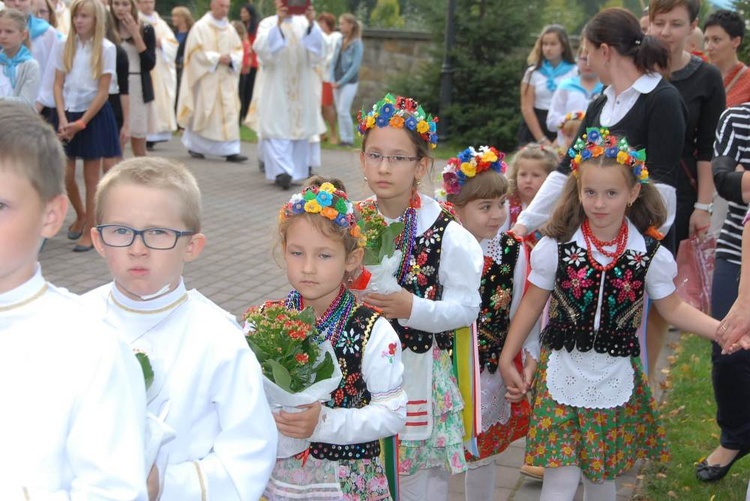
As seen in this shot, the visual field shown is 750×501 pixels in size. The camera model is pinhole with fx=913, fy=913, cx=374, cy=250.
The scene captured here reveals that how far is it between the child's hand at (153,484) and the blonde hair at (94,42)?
6.78 m

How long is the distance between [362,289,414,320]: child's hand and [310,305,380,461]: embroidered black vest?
0.34 meters

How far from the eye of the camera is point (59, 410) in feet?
5.21

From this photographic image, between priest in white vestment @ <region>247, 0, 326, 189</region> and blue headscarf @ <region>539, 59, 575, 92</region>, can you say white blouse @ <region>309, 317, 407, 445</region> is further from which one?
priest in white vestment @ <region>247, 0, 326, 189</region>

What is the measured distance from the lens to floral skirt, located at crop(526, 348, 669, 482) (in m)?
3.68

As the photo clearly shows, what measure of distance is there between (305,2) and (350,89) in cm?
503

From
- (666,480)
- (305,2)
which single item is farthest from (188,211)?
(305,2)

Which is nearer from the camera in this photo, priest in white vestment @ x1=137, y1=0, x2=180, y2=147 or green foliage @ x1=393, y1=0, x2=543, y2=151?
priest in white vestment @ x1=137, y1=0, x2=180, y2=147

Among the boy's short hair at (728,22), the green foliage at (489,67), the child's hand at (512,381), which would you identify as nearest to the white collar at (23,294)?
the child's hand at (512,381)

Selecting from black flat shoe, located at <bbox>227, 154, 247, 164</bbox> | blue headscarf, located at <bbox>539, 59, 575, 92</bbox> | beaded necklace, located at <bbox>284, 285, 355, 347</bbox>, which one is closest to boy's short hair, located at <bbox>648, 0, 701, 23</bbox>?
beaded necklace, located at <bbox>284, 285, 355, 347</bbox>

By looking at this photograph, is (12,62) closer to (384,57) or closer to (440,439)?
(440,439)

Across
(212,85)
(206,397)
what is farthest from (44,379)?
(212,85)

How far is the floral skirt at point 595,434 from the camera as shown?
3.68m

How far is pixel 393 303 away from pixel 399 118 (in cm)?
76


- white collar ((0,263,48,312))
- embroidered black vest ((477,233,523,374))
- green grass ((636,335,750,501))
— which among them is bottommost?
green grass ((636,335,750,501))
